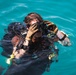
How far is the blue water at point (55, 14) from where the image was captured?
7.07 m

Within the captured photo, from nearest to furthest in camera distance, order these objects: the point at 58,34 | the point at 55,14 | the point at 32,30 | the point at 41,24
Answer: the point at 32,30 → the point at 41,24 → the point at 58,34 → the point at 55,14

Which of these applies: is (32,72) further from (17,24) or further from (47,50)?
(17,24)

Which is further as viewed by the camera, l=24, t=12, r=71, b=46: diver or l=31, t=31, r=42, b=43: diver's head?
l=24, t=12, r=71, b=46: diver

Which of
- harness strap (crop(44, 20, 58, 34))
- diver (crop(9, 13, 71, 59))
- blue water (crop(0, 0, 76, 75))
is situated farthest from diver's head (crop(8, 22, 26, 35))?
blue water (crop(0, 0, 76, 75))

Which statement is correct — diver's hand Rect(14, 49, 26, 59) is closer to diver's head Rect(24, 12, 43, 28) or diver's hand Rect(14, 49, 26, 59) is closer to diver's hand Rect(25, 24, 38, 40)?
diver's hand Rect(25, 24, 38, 40)

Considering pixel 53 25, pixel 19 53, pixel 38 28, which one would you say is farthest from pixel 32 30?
pixel 53 25

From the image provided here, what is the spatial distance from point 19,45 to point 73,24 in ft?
10.2

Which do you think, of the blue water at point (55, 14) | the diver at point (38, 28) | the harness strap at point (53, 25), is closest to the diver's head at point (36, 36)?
the diver at point (38, 28)

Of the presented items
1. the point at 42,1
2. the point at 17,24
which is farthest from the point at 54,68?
the point at 42,1

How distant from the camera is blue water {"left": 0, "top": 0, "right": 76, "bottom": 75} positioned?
7.07m

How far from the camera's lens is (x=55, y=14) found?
332 inches

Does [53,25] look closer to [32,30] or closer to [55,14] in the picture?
[32,30]

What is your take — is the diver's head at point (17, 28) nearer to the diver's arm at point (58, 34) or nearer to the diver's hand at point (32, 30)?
the diver's hand at point (32, 30)

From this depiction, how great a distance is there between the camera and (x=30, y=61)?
19.0ft
